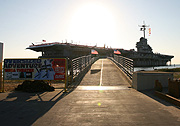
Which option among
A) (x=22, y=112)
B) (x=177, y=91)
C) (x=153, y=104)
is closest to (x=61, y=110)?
(x=22, y=112)

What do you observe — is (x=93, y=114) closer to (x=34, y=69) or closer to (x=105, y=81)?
(x=34, y=69)

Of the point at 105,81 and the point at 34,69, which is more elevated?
the point at 34,69

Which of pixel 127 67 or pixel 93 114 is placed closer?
pixel 93 114

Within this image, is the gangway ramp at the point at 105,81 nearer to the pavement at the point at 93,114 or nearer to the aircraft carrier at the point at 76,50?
the pavement at the point at 93,114

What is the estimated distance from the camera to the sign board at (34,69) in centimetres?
872

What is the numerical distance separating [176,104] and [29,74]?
26.8ft

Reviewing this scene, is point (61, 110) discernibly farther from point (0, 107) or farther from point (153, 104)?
point (153, 104)

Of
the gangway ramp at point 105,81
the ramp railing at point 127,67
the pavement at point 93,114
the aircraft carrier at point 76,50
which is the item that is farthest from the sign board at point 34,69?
the aircraft carrier at point 76,50

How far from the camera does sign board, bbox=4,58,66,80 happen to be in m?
8.72

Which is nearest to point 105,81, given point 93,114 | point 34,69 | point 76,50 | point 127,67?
point 127,67

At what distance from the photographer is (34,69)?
8.84 meters

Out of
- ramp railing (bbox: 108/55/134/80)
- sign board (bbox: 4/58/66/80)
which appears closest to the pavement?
sign board (bbox: 4/58/66/80)

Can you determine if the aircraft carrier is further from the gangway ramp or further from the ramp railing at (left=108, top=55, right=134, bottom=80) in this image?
the gangway ramp

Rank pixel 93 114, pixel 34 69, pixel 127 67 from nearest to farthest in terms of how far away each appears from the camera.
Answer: pixel 93 114 → pixel 34 69 → pixel 127 67
